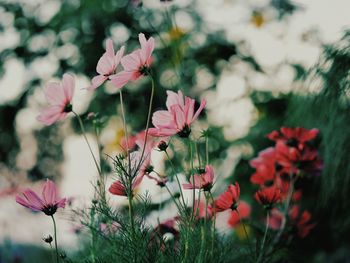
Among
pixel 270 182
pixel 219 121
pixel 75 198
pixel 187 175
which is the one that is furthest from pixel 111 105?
pixel 187 175

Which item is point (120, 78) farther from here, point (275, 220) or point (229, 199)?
point (275, 220)

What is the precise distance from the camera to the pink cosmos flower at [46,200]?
2.18 feet

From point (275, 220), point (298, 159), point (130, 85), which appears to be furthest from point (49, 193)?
point (130, 85)

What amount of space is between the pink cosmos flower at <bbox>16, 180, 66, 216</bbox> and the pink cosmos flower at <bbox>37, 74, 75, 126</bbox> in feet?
0.33

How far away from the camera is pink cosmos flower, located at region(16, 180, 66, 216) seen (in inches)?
26.1

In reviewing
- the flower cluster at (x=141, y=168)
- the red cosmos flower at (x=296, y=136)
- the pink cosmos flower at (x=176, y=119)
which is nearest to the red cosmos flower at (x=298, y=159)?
the red cosmos flower at (x=296, y=136)

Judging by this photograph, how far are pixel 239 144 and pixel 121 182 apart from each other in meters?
1.59

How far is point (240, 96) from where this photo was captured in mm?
2277

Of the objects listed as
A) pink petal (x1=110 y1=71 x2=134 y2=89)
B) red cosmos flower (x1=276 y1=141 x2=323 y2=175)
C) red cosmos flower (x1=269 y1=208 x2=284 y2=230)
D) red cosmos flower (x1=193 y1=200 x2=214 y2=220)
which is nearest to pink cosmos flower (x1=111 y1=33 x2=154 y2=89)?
pink petal (x1=110 y1=71 x2=134 y2=89)

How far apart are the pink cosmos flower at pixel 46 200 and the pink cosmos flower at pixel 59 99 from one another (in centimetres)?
10

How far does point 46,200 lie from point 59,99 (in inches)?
6.2

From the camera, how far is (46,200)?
2.20ft

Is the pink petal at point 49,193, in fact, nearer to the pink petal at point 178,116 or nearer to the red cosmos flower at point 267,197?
the pink petal at point 178,116

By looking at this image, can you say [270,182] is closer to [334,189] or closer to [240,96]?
[334,189]
